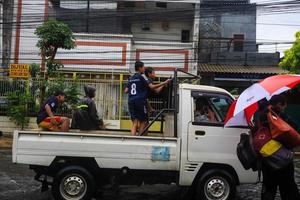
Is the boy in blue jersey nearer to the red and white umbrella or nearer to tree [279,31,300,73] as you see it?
the red and white umbrella

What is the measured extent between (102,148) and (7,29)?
2254 centimetres

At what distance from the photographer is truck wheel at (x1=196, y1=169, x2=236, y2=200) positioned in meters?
8.21

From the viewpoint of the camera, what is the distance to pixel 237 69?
35.8m

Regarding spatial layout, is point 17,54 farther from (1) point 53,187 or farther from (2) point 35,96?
(1) point 53,187

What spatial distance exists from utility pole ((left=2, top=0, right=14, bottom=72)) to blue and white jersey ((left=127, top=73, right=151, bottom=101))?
68.0 ft

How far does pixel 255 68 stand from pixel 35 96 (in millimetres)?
20373

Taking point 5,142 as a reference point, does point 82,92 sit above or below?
above

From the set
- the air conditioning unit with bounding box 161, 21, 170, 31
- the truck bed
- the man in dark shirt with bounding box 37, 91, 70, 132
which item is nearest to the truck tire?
the truck bed

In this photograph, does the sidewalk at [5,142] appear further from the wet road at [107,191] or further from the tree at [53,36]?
the wet road at [107,191]

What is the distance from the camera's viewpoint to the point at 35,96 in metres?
21.0

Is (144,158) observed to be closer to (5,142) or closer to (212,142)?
(212,142)

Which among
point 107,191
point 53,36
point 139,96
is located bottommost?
point 107,191

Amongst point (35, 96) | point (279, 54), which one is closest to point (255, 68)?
point (279, 54)

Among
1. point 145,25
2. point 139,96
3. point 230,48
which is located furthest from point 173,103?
point 230,48
